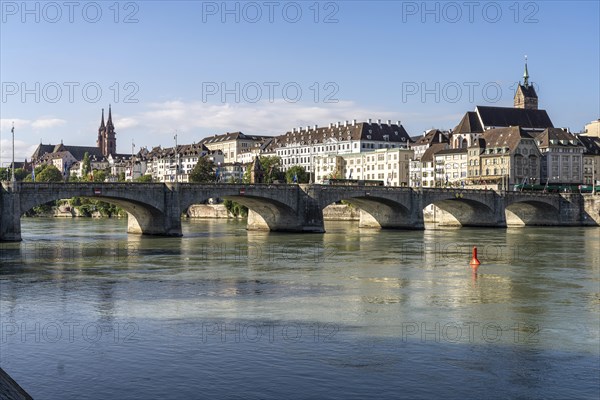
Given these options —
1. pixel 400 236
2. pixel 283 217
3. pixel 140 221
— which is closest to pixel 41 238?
pixel 140 221

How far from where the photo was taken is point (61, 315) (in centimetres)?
2570

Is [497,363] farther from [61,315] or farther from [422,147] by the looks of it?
[422,147]

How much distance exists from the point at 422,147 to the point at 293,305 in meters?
123

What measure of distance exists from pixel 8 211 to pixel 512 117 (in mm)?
107996

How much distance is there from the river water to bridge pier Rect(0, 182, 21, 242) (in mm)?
13660

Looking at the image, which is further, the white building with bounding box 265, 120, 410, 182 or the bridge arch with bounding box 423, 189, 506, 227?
the white building with bounding box 265, 120, 410, 182

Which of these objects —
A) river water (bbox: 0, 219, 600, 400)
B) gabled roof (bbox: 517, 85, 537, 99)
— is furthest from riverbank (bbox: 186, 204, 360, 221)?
river water (bbox: 0, 219, 600, 400)

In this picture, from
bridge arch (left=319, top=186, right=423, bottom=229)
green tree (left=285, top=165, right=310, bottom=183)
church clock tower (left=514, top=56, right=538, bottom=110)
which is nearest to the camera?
bridge arch (left=319, top=186, right=423, bottom=229)

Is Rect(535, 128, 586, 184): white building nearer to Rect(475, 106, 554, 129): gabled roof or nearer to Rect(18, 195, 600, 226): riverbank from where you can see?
Rect(475, 106, 554, 129): gabled roof

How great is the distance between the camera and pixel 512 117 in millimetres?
144875

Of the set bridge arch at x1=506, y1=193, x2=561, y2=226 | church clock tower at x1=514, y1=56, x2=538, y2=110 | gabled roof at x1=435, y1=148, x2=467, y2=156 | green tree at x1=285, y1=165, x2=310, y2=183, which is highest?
church clock tower at x1=514, y1=56, x2=538, y2=110

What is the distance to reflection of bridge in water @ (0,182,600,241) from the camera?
198 feet

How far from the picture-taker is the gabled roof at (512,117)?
14300cm

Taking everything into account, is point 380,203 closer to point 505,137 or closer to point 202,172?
point 505,137
